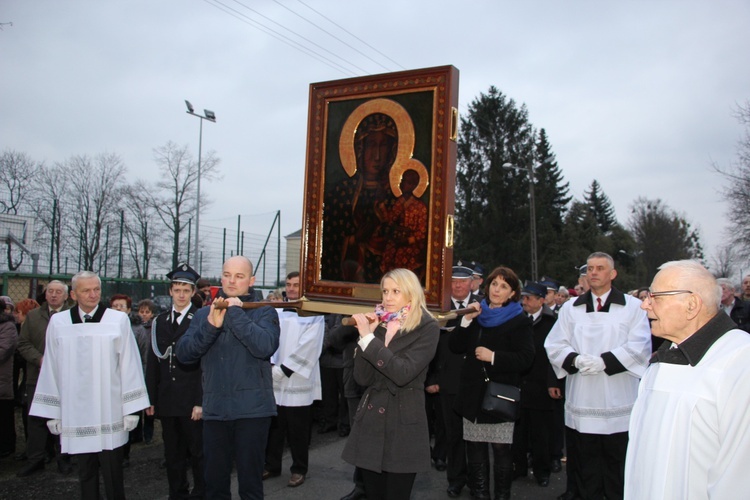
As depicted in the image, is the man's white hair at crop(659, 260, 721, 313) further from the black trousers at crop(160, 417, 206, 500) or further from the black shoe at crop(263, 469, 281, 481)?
the black shoe at crop(263, 469, 281, 481)

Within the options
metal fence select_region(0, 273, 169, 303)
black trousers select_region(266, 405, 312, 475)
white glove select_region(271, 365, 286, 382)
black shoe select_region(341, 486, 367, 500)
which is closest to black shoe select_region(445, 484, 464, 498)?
black shoe select_region(341, 486, 367, 500)

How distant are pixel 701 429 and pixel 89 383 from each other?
4.68 meters

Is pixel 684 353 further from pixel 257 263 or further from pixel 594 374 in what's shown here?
pixel 257 263

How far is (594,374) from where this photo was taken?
232 inches

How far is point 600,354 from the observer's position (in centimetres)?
588

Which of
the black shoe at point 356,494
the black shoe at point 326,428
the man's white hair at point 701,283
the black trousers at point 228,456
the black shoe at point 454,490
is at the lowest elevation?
the black shoe at point 326,428

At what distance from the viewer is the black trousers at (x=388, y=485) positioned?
4.11 m

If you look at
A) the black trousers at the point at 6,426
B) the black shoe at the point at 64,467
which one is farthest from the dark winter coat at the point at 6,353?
the black shoe at the point at 64,467

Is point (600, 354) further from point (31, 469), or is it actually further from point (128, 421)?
point (31, 469)

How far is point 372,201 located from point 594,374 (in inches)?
107

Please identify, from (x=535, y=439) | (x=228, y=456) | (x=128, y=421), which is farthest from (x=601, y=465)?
(x=128, y=421)

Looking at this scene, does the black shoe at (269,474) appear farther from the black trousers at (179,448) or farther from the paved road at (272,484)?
the black trousers at (179,448)

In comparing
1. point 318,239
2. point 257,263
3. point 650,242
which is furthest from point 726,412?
point 650,242

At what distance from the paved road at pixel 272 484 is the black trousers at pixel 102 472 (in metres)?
1.11
